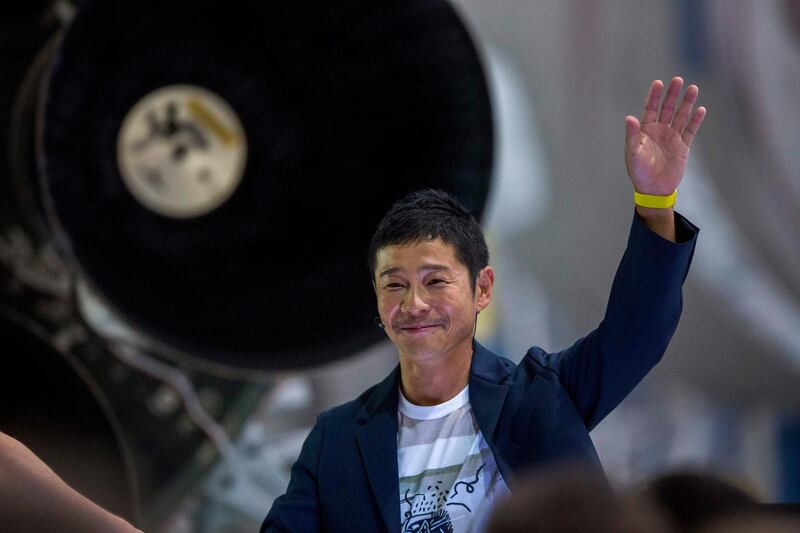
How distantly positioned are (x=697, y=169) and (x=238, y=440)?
1.18 m

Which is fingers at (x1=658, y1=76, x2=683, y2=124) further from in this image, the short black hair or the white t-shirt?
the white t-shirt

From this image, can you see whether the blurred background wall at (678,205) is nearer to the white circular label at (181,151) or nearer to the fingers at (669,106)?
the white circular label at (181,151)

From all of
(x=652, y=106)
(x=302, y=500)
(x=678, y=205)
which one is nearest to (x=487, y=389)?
(x=302, y=500)

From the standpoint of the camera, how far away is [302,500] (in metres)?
1.20

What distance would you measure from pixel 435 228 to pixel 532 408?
0.21 metres

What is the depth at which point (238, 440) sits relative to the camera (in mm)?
2205

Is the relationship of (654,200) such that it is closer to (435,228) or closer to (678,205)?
(435,228)

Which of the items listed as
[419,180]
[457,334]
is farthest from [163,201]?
[457,334]

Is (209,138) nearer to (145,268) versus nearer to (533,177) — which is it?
(145,268)

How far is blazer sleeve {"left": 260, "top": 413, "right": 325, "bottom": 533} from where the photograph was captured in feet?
3.85

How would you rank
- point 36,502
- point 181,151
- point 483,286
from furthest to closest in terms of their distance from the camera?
1. point 181,151
2. point 483,286
3. point 36,502

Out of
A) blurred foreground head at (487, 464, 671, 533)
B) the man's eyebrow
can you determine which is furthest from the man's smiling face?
blurred foreground head at (487, 464, 671, 533)

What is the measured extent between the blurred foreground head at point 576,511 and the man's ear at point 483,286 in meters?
0.71

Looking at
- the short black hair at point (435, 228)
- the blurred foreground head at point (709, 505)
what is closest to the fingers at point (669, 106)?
the short black hair at point (435, 228)
